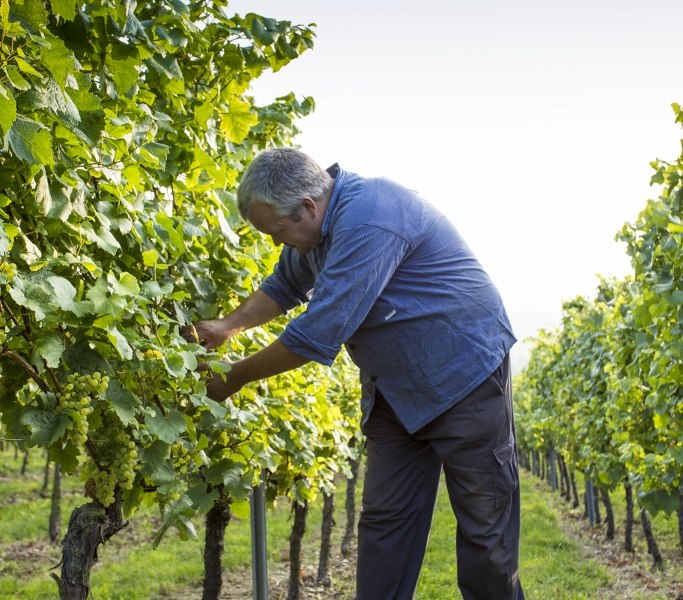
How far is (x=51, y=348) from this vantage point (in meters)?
2.06

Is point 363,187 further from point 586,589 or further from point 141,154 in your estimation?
point 586,589

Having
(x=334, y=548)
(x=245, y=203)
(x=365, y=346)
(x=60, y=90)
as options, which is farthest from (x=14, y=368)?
(x=334, y=548)

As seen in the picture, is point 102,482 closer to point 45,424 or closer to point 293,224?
point 45,424

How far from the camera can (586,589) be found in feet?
28.8

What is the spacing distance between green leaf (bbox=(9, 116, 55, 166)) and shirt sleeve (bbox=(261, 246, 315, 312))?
184 centimetres

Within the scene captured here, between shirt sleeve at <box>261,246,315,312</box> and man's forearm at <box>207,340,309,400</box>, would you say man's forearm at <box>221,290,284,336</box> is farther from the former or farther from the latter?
man's forearm at <box>207,340,309,400</box>

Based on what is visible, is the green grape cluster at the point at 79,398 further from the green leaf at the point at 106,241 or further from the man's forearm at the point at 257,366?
the man's forearm at the point at 257,366

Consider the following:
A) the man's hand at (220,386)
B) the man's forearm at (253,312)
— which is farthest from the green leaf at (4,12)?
the man's forearm at (253,312)

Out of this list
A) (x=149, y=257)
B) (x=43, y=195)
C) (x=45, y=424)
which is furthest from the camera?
(x=149, y=257)

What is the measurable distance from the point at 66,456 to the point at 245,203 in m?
1.16

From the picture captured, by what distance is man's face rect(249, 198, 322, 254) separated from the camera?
2949 millimetres

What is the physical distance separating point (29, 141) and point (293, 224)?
1408 millimetres

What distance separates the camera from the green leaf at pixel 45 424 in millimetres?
2088

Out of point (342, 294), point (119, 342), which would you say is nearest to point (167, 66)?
point (342, 294)
